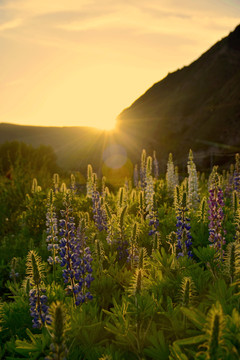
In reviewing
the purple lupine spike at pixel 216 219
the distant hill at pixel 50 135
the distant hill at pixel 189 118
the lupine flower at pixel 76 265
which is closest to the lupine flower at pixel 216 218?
the purple lupine spike at pixel 216 219

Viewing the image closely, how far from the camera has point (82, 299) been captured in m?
3.25

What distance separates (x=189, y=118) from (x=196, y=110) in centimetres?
300

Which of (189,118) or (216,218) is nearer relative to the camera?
(216,218)

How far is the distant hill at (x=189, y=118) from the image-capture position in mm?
50344

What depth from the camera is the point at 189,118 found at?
64062mm

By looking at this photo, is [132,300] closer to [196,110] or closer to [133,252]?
[133,252]

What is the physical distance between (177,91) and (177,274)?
85.7 metres

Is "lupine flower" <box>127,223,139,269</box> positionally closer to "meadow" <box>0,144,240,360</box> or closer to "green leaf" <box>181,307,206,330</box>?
"meadow" <box>0,144,240,360</box>

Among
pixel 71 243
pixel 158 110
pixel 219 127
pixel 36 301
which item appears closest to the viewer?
pixel 36 301

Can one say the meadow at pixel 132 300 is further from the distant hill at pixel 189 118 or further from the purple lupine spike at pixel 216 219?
the distant hill at pixel 189 118

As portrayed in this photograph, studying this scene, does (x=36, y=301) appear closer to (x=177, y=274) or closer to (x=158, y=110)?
(x=177, y=274)

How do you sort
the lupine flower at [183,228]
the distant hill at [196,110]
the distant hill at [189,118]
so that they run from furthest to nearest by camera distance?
the distant hill at [196,110] < the distant hill at [189,118] < the lupine flower at [183,228]

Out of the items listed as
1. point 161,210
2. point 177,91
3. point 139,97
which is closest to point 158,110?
point 177,91

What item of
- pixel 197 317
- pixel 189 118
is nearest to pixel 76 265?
pixel 197 317
